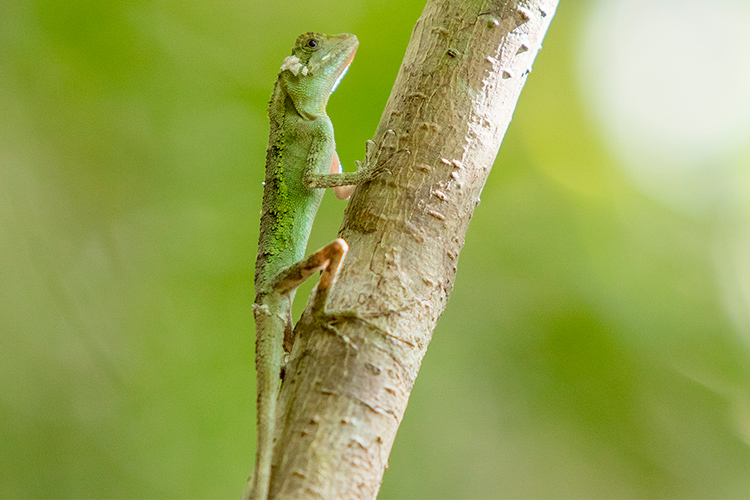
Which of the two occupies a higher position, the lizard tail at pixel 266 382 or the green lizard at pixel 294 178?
the green lizard at pixel 294 178

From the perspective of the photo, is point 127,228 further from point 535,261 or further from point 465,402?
point 535,261

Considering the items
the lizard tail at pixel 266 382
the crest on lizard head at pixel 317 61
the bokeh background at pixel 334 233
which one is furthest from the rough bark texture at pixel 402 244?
the bokeh background at pixel 334 233

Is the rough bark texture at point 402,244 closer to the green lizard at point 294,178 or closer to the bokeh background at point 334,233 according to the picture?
the green lizard at point 294,178

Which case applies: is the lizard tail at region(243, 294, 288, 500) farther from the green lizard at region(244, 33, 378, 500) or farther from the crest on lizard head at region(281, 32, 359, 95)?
the crest on lizard head at region(281, 32, 359, 95)

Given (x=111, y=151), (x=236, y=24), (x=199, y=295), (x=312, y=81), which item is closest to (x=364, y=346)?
(x=312, y=81)

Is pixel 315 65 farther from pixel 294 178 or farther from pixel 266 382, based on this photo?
pixel 266 382

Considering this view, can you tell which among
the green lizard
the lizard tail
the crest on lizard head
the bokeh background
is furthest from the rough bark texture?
the bokeh background
